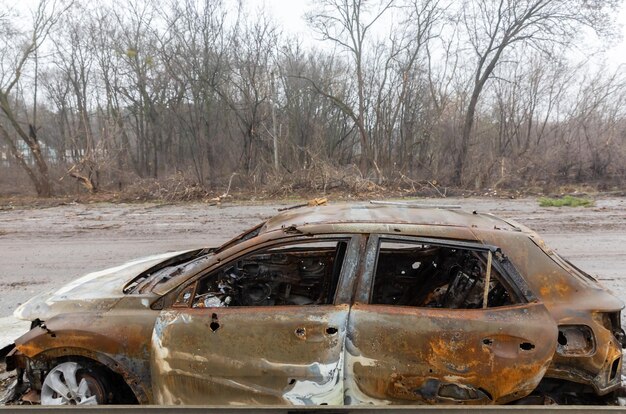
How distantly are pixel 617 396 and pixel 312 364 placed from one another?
219 centimetres

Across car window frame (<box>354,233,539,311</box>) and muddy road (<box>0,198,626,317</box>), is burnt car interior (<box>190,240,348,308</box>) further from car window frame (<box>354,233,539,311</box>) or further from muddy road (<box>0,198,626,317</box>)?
muddy road (<box>0,198,626,317</box>)

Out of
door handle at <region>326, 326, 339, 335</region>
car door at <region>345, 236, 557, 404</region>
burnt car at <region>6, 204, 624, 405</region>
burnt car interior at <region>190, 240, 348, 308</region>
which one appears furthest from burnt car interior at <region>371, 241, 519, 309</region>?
door handle at <region>326, 326, 339, 335</region>

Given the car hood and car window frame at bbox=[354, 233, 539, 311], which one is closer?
car window frame at bbox=[354, 233, 539, 311]

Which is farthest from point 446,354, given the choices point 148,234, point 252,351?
point 148,234

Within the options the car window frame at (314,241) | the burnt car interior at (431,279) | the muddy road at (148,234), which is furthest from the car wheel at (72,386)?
the muddy road at (148,234)

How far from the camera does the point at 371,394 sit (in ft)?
8.07

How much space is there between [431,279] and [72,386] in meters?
3.00

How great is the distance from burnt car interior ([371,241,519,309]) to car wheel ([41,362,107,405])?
2.06 m

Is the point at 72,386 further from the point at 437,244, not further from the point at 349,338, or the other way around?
the point at 437,244

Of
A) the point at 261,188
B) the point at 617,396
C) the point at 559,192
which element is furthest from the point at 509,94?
the point at 617,396

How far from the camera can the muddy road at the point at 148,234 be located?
655cm

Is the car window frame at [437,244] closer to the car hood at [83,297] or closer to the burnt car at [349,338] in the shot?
the burnt car at [349,338]

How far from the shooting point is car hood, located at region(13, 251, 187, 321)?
2.82 meters

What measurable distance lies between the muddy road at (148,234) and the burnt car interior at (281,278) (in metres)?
2.89
